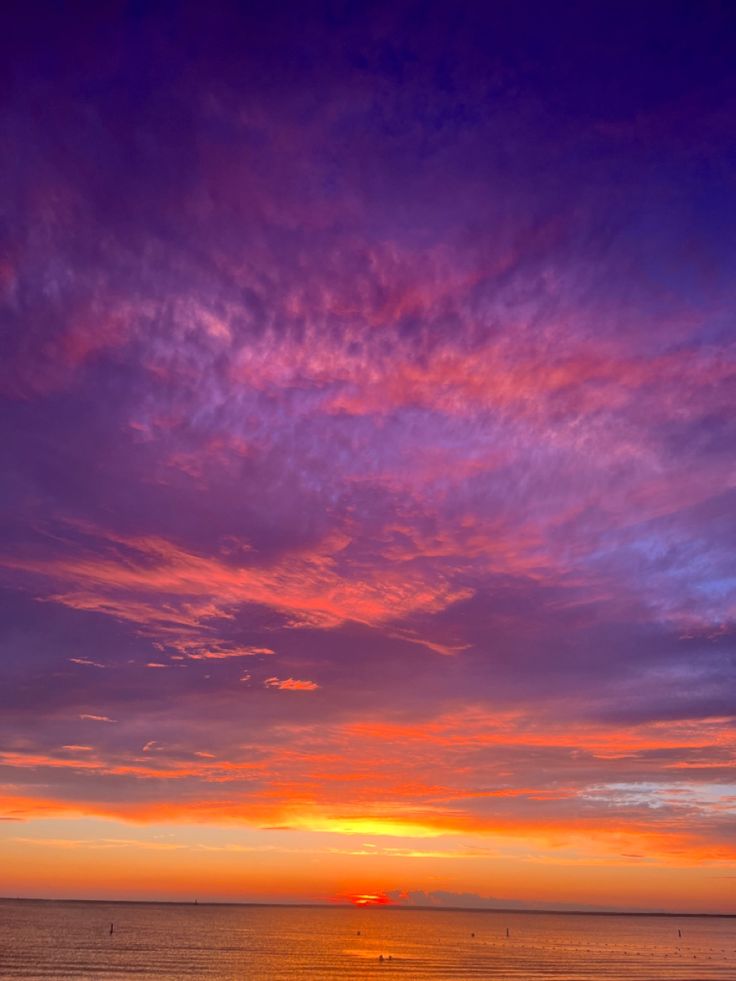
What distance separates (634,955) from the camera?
191125 millimetres

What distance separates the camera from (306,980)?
122 metres

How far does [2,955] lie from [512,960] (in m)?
101

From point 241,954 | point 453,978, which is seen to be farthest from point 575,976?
point 241,954

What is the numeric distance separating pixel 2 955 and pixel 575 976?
10255 cm

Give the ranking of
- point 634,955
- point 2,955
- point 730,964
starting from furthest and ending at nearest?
point 634,955, point 730,964, point 2,955

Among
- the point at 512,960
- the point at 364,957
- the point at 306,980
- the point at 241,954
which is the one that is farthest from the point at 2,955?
the point at 512,960

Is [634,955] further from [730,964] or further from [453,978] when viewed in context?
[453,978]

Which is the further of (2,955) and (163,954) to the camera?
(163,954)

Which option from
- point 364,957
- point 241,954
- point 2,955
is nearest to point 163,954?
point 241,954

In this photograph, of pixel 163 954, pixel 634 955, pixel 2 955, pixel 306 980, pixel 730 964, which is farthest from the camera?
pixel 634 955

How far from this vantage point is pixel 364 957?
558 feet

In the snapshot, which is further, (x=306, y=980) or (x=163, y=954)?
(x=163, y=954)

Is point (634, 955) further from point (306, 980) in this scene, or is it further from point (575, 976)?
point (306, 980)

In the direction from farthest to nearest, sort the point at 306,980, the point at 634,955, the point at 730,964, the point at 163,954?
the point at 634,955 → the point at 730,964 → the point at 163,954 → the point at 306,980
